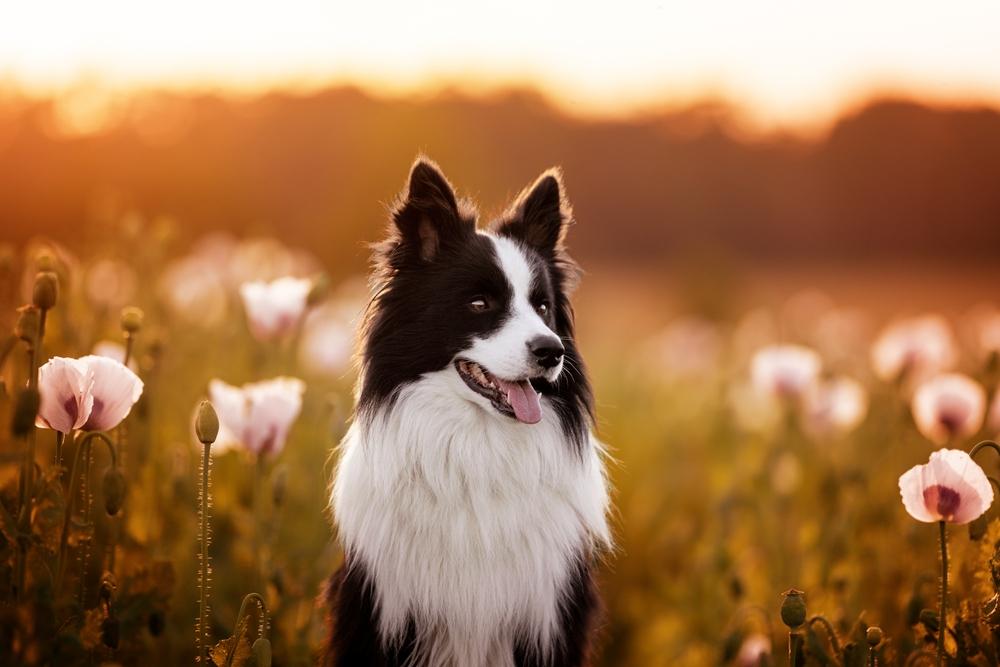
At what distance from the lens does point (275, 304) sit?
12.8 ft

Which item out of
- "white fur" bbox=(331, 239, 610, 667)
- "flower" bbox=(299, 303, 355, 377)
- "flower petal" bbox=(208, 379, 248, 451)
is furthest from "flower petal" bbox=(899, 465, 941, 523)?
"flower" bbox=(299, 303, 355, 377)

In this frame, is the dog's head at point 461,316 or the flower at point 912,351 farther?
the flower at point 912,351

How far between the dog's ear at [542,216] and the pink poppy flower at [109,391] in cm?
162

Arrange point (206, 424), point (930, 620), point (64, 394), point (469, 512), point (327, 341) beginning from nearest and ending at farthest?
1. point (64, 394)
2. point (206, 424)
3. point (930, 620)
4. point (469, 512)
5. point (327, 341)

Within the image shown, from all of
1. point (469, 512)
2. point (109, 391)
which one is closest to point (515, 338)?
point (469, 512)

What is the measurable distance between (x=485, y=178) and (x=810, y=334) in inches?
235

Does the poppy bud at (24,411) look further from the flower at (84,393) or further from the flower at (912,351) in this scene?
the flower at (912,351)

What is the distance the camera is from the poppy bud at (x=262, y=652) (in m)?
2.51

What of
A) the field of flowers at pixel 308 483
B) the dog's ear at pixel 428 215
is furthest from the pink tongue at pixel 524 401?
the dog's ear at pixel 428 215

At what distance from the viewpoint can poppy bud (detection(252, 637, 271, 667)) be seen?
8.24ft

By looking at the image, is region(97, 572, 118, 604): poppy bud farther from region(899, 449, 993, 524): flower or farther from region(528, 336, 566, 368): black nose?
region(899, 449, 993, 524): flower

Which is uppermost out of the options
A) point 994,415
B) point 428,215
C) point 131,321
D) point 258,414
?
point 428,215

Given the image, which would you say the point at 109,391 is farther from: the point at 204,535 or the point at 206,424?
the point at 204,535

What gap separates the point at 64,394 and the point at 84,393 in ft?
0.17
